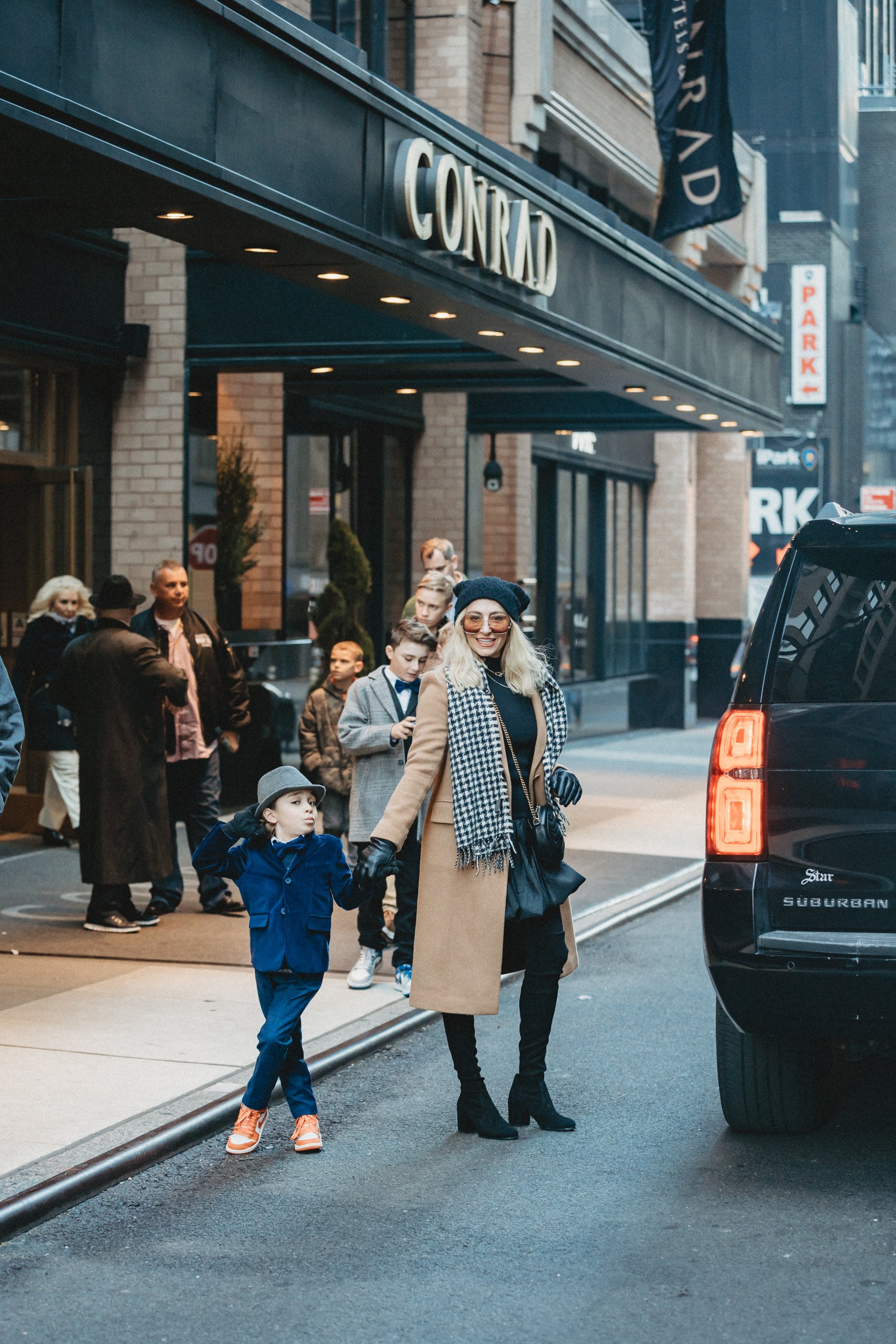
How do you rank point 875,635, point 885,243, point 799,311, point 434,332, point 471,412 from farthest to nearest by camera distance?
point 885,243, point 799,311, point 471,412, point 434,332, point 875,635

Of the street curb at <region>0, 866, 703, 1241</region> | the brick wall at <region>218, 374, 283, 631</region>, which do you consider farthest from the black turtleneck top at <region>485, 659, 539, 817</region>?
the brick wall at <region>218, 374, 283, 631</region>

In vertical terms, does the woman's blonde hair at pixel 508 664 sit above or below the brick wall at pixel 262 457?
below

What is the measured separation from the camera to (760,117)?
4816 cm

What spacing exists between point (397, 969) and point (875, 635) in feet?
11.4

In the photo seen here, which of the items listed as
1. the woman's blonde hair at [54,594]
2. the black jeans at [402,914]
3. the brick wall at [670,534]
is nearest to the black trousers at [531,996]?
the black jeans at [402,914]

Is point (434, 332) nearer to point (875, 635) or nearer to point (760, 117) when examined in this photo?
point (875, 635)

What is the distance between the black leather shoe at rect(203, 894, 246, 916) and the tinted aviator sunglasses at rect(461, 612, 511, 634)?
14.6ft

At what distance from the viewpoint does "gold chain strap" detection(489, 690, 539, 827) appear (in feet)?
19.1

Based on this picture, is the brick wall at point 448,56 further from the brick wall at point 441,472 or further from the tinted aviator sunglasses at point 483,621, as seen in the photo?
the tinted aviator sunglasses at point 483,621

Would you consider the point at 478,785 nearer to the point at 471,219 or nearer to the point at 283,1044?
the point at 283,1044

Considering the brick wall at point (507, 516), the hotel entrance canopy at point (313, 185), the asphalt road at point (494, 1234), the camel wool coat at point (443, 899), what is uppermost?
the hotel entrance canopy at point (313, 185)

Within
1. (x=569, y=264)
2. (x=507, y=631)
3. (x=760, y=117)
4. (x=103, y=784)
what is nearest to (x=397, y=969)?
(x=103, y=784)

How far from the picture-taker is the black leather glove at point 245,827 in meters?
5.59

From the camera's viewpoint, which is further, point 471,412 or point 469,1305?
point 471,412
